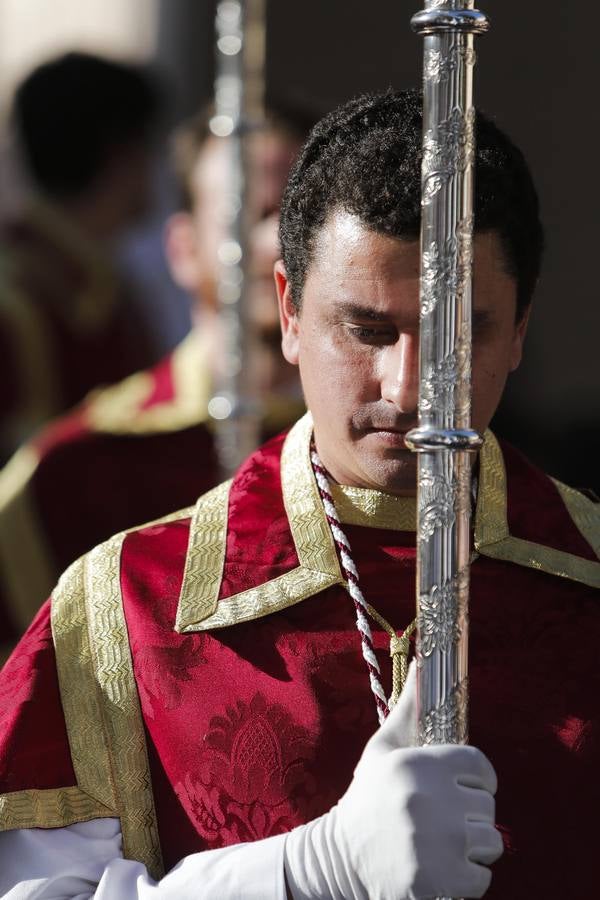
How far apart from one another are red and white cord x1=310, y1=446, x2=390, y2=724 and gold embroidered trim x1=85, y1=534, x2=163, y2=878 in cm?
28

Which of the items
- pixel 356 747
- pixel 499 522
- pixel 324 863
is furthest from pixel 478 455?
pixel 324 863

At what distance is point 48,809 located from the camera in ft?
7.63

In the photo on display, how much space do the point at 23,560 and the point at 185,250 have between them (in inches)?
35.2

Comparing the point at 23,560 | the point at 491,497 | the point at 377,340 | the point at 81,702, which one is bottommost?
the point at 23,560

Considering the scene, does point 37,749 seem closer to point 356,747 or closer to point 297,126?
point 356,747

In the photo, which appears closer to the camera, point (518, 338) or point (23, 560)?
point (518, 338)

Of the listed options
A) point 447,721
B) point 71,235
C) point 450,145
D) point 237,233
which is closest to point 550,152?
point 71,235

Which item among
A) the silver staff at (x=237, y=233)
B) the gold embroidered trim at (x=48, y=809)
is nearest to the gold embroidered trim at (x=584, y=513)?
the gold embroidered trim at (x=48, y=809)

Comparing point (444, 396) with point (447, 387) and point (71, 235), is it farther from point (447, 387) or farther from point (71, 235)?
point (71, 235)

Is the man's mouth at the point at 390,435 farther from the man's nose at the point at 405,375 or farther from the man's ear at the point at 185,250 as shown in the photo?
the man's ear at the point at 185,250

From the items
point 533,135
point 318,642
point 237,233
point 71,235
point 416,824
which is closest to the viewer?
point 416,824

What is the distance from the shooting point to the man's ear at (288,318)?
2480mm

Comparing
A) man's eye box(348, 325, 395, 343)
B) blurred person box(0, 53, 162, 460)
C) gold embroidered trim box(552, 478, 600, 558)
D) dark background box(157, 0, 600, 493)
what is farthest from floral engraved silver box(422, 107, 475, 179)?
dark background box(157, 0, 600, 493)

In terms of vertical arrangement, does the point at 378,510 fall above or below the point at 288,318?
below
